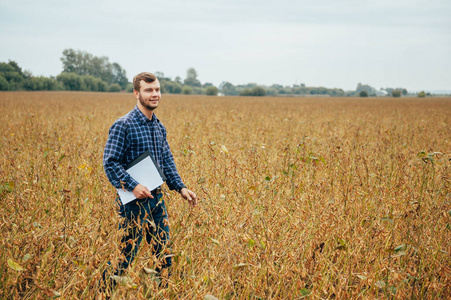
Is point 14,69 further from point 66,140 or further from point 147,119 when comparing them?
point 147,119

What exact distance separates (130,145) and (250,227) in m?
1.01

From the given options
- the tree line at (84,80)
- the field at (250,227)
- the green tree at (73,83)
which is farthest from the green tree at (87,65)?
the field at (250,227)

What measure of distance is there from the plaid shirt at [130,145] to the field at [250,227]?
0.76 ft

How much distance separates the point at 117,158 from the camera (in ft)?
7.52

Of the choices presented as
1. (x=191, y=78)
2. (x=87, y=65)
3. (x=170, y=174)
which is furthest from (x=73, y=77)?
(x=170, y=174)

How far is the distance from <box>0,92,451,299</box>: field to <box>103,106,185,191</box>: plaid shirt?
9.2 inches

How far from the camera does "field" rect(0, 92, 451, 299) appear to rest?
1.93 m

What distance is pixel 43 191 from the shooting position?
3.67 meters

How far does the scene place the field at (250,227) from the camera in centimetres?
193

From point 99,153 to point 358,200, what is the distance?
158 inches

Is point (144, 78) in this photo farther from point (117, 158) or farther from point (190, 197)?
point (190, 197)

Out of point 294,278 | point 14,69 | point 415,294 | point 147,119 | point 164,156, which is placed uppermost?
point 14,69

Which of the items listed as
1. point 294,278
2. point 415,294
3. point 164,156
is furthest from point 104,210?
point 415,294

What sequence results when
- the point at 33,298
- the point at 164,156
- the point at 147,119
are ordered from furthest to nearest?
1. the point at 164,156
2. the point at 147,119
3. the point at 33,298
